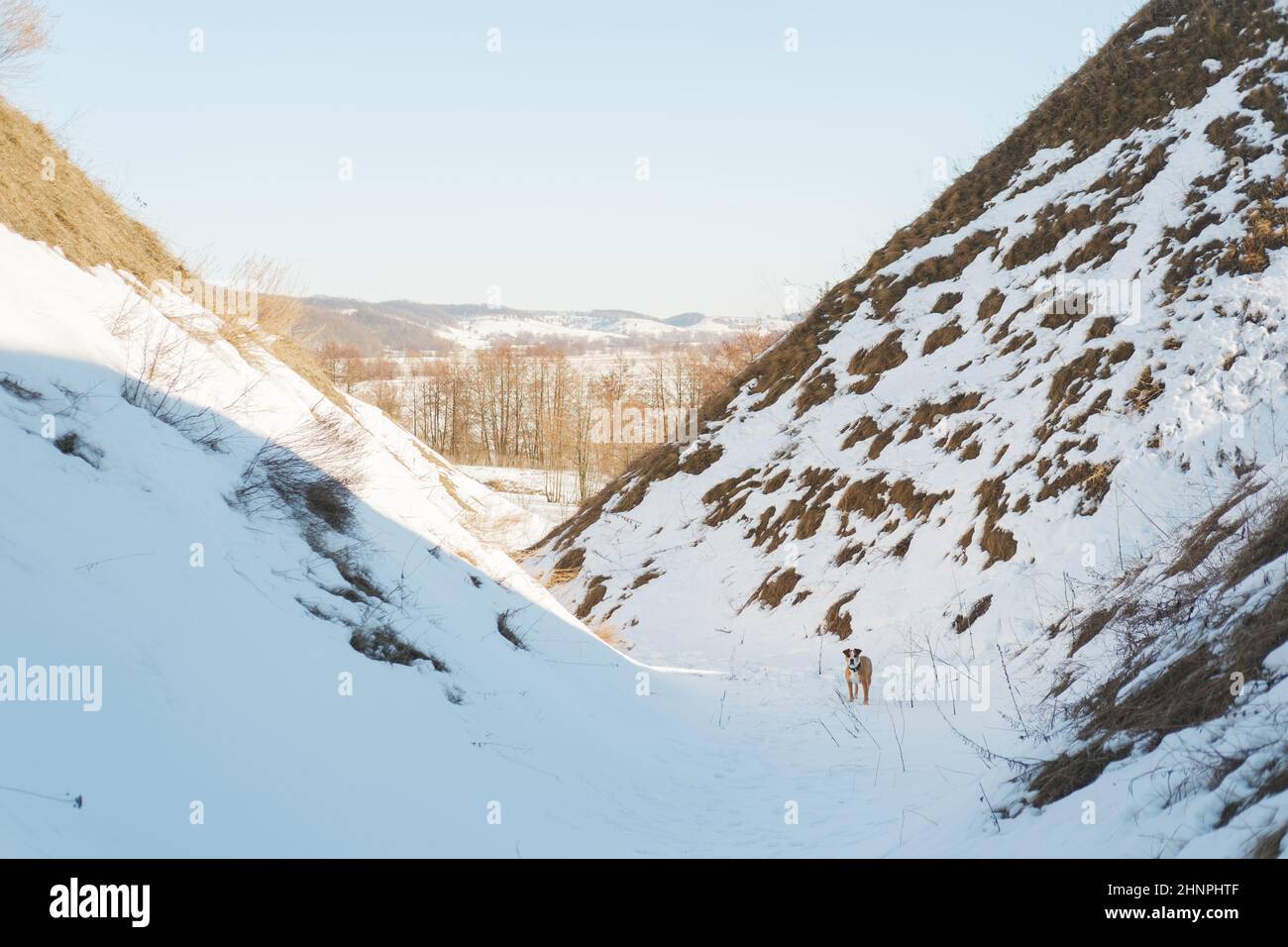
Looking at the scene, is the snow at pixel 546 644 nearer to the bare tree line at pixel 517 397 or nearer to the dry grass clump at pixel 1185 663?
the dry grass clump at pixel 1185 663

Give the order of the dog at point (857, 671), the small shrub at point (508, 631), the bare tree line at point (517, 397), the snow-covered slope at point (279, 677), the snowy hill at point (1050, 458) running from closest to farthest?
the snow-covered slope at point (279, 677) < the snowy hill at point (1050, 458) < the small shrub at point (508, 631) < the dog at point (857, 671) < the bare tree line at point (517, 397)

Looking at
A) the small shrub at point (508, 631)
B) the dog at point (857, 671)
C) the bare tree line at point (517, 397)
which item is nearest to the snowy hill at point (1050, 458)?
the dog at point (857, 671)

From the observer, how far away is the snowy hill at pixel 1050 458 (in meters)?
5.25

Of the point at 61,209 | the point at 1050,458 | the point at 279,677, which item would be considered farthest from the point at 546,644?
the point at 1050,458

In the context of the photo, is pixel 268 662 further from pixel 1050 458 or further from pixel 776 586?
pixel 1050 458

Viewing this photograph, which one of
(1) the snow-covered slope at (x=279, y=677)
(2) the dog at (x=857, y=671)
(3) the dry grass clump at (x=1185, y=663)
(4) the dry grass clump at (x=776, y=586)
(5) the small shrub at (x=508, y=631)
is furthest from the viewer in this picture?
(4) the dry grass clump at (x=776, y=586)

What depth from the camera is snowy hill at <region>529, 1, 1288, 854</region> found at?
17.2 ft

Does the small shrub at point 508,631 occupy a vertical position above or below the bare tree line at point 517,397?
below

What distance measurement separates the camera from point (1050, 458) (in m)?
13.2

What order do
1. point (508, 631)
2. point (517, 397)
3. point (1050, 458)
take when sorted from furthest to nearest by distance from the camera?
1. point (517, 397)
2. point (1050, 458)
3. point (508, 631)

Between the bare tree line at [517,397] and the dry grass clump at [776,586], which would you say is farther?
the bare tree line at [517,397]
